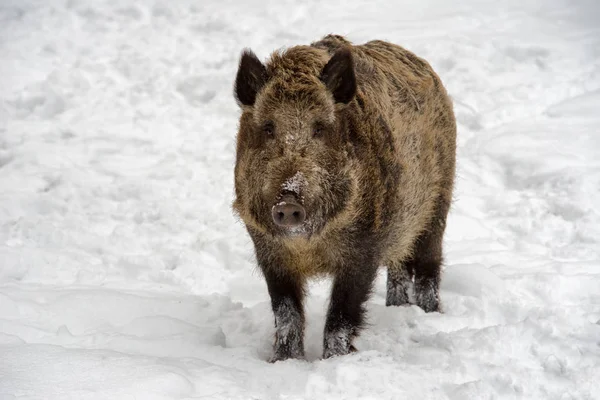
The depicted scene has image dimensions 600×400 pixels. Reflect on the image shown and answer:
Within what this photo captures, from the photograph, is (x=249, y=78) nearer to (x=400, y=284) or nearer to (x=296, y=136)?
(x=296, y=136)

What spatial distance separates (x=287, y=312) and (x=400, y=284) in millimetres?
1750

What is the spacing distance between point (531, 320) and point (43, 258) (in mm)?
4482

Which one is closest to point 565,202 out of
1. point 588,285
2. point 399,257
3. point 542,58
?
point 588,285

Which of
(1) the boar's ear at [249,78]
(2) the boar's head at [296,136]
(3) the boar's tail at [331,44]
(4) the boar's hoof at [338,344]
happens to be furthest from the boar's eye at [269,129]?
(4) the boar's hoof at [338,344]

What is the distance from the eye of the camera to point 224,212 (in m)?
7.99

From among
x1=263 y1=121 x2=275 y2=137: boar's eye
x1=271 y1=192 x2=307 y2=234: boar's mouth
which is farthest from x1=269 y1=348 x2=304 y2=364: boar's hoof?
x1=263 y1=121 x2=275 y2=137: boar's eye

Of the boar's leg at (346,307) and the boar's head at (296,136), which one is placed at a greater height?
the boar's head at (296,136)

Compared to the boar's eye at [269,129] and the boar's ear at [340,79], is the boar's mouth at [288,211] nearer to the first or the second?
the boar's eye at [269,129]

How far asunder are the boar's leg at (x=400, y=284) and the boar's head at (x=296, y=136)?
2.08 meters

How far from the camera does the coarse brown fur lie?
4145mm

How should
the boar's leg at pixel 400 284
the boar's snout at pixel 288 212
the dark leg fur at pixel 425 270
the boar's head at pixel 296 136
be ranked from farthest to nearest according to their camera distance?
the boar's leg at pixel 400 284, the dark leg fur at pixel 425 270, the boar's head at pixel 296 136, the boar's snout at pixel 288 212

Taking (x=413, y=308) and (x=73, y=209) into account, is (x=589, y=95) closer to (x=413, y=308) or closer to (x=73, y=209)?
(x=413, y=308)

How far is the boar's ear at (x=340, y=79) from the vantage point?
4.26 meters

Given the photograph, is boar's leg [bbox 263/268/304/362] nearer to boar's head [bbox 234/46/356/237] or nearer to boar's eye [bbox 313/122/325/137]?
boar's head [bbox 234/46/356/237]
